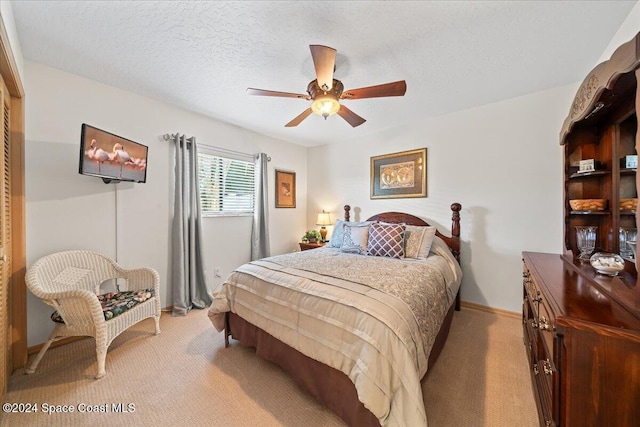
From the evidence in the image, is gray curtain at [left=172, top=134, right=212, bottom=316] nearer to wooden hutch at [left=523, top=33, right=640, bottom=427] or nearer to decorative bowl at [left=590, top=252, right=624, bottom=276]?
wooden hutch at [left=523, top=33, right=640, bottom=427]

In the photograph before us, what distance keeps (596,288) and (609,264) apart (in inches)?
12.7

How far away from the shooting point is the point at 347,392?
1.42m

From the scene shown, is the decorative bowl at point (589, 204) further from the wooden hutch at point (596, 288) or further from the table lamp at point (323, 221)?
the table lamp at point (323, 221)

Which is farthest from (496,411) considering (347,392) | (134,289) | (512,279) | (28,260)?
(28,260)

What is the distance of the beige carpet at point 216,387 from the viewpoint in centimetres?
151

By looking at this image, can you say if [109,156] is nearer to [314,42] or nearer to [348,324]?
[314,42]

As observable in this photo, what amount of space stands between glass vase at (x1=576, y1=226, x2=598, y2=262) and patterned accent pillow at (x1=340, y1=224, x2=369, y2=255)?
184cm

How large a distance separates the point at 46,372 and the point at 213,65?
284cm

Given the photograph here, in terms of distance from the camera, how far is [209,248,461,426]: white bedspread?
1.25 m

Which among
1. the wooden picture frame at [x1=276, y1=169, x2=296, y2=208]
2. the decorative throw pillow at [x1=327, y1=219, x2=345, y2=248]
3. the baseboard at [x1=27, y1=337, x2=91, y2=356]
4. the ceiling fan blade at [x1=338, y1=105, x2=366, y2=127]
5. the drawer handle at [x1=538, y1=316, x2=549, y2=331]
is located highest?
the ceiling fan blade at [x1=338, y1=105, x2=366, y2=127]

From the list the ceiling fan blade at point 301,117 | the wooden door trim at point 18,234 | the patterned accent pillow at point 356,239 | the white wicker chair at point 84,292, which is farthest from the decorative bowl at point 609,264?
the wooden door trim at point 18,234

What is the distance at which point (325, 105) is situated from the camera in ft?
6.62

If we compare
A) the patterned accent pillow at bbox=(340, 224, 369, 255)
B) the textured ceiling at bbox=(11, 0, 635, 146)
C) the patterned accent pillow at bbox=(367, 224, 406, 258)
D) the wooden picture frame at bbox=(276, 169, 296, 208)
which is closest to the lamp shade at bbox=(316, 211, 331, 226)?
the wooden picture frame at bbox=(276, 169, 296, 208)

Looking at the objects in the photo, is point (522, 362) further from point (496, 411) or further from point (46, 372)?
point (46, 372)
